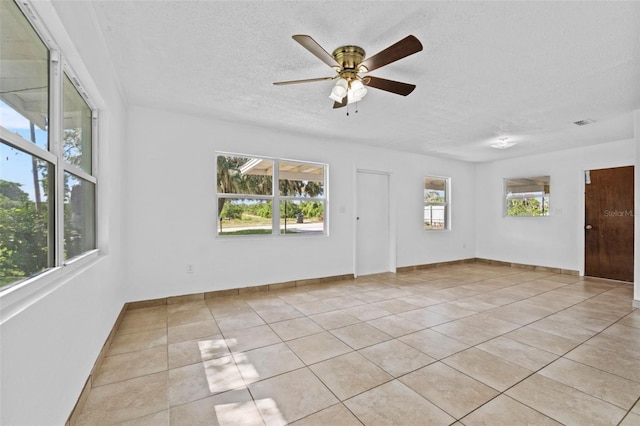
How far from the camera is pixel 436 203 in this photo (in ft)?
22.1

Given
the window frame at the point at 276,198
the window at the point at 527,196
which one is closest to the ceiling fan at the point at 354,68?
the window frame at the point at 276,198

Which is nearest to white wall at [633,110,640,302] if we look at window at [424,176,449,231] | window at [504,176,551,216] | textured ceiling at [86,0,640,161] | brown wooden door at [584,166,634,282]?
textured ceiling at [86,0,640,161]

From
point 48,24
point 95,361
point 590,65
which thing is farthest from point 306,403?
point 590,65

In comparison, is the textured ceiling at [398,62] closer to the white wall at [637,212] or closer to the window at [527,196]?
the white wall at [637,212]

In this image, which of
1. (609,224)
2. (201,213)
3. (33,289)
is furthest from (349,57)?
(609,224)

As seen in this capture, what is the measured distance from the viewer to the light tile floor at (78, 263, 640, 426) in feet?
5.76

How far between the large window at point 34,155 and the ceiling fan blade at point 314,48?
133 centimetres

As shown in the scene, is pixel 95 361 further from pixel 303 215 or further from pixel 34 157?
pixel 303 215

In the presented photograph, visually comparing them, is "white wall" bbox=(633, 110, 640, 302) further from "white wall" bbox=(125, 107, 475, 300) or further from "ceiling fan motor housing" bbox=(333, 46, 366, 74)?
"ceiling fan motor housing" bbox=(333, 46, 366, 74)

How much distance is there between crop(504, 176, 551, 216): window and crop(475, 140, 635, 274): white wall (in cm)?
11

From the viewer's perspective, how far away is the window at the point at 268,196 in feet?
13.9

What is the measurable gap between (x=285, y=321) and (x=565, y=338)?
276 centimetres

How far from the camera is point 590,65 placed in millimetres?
2592

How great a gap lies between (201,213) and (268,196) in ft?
3.33
